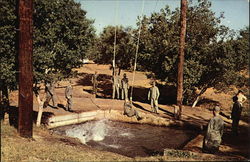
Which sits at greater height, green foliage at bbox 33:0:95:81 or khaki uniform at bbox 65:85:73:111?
green foliage at bbox 33:0:95:81

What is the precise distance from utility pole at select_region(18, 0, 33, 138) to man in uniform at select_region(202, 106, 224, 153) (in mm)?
6217

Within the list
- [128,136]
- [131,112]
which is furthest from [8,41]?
[131,112]

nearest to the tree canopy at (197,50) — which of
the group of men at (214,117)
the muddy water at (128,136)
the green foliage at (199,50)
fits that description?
the green foliage at (199,50)

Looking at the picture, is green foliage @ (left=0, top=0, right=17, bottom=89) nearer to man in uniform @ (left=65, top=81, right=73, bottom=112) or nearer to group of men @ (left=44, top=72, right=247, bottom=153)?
group of men @ (left=44, top=72, right=247, bottom=153)

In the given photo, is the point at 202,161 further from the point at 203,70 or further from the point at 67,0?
the point at 203,70

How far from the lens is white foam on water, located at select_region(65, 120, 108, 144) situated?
40.5 feet

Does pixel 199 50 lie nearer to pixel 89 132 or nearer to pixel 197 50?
pixel 197 50

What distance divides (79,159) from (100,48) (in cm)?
2305

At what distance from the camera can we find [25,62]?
353 inches

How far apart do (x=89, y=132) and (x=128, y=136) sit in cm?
209

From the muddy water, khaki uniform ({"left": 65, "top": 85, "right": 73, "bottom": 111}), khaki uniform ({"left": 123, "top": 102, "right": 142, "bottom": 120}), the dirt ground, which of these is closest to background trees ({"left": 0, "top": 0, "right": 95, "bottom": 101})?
the dirt ground

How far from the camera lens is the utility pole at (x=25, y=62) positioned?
877cm

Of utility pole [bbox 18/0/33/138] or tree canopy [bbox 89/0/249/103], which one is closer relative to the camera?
utility pole [bbox 18/0/33/138]

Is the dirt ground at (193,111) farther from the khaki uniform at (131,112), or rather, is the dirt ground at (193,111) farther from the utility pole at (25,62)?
the utility pole at (25,62)
